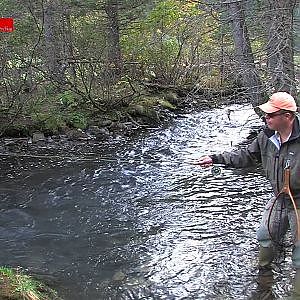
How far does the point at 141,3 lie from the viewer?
54.4 ft

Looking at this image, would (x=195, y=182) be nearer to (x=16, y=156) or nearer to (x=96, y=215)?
(x=96, y=215)

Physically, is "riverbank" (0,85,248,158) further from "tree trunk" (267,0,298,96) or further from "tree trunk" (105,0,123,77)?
"tree trunk" (105,0,123,77)

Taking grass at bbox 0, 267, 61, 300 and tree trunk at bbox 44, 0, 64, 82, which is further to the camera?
tree trunk at bbox 44, 0, 64, 82

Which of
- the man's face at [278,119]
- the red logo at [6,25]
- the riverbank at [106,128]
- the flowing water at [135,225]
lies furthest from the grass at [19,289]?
the red logo at [6,25]

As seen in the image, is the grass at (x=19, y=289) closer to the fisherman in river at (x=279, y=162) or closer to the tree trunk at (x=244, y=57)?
the fisherman in river at (x=279, y=162)

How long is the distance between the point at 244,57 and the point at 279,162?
19.0 feet

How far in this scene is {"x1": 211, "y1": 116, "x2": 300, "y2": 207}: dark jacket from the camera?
4598 mm

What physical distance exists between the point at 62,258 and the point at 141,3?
39.3 feet

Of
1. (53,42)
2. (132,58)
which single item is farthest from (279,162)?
(132,58)

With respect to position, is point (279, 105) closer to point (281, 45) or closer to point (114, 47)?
point (281, 45)

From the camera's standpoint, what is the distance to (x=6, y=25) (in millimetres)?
11453

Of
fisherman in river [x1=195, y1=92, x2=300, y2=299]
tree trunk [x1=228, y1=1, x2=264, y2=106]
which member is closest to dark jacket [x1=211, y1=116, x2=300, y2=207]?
fisherman in river [x1=195, y1=92, x2=300, y2=299]

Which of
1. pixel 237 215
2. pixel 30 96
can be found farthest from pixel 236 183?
pixel 30 96

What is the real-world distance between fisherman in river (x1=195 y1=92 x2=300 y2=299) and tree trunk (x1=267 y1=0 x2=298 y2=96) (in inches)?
132
